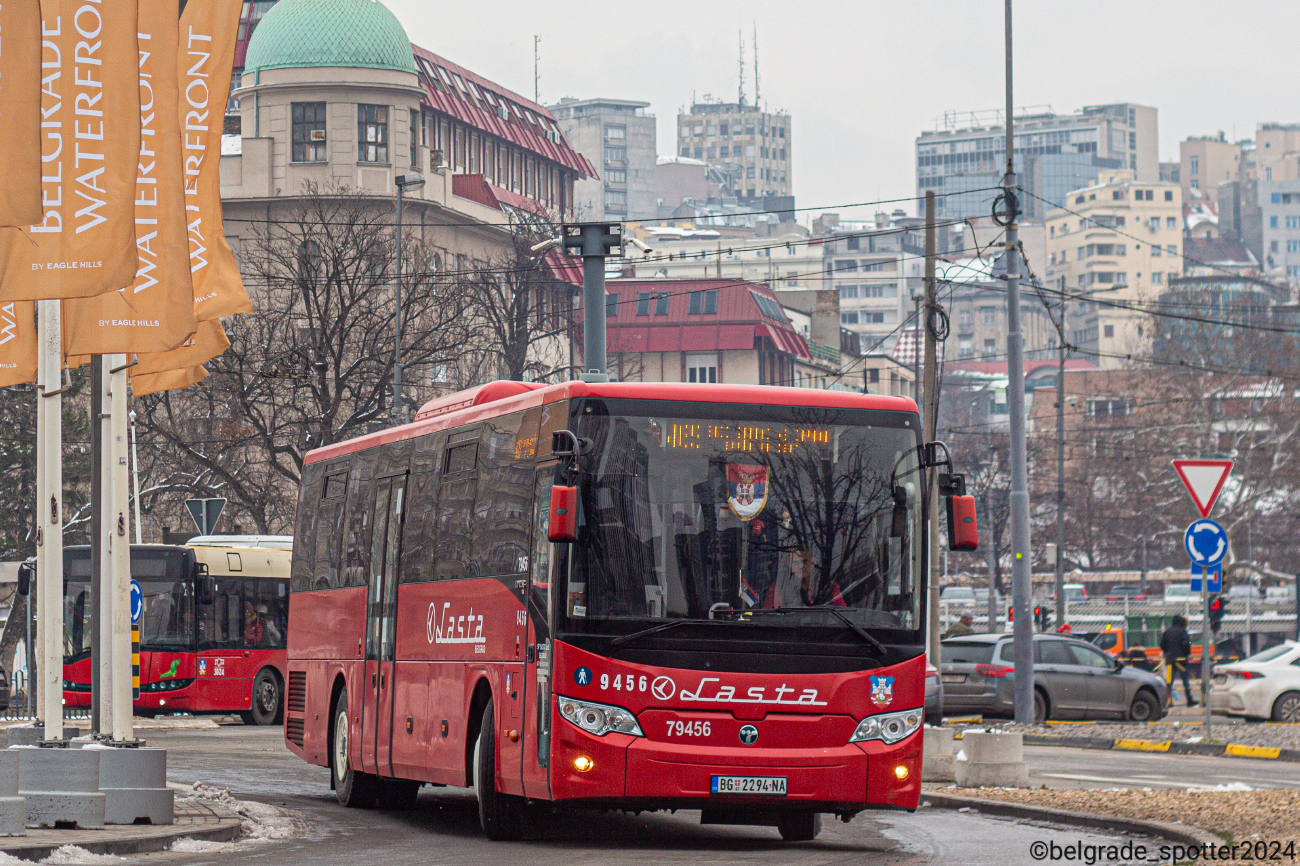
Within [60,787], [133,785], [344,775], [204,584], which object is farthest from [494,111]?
[60,787]

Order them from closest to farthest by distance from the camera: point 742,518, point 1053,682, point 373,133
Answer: point 742,518 < point 1053,682 < point 373,133

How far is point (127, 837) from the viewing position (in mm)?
13016

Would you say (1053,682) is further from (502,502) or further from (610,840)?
(502,502)

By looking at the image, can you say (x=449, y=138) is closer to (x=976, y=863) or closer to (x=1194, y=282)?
(x=1194, y=282)

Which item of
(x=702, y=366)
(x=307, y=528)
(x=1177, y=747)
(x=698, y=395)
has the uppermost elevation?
(x=702, y=366)

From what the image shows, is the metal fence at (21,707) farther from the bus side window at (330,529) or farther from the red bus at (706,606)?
the red bus at (706,606)

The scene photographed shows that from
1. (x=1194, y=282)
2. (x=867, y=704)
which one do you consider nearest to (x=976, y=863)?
(x=867, y=704)

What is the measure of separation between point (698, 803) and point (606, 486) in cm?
208

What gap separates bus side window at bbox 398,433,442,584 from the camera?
52.4 ft

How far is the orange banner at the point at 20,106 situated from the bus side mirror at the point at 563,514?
3.49 meters

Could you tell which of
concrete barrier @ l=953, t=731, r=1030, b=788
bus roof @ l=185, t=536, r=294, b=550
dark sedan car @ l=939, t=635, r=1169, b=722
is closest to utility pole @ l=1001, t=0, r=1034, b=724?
dark sedan car @ l=939, t=635, r=1169, b=722

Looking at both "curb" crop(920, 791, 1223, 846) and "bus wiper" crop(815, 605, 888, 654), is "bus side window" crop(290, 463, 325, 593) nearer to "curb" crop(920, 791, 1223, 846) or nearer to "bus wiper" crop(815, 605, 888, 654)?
"curb" crop(920, 791, 1223, 846)

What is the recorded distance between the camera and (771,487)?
1346 cm

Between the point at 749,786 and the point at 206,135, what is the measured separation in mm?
6924
